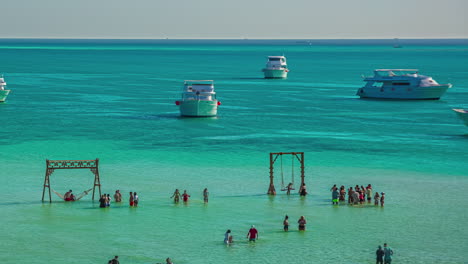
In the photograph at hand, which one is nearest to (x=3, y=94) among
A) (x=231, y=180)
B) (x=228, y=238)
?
(x=231, y=180)

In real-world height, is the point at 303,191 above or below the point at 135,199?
above

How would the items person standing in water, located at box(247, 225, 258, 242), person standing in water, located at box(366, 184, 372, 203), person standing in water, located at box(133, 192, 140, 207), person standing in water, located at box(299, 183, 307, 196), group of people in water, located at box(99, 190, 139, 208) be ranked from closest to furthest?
person standing in water, located at box(247, 225, 258, 242) < group of people in water, located at box(99, 190, 139, 208) < person standing in water, located at box(133, 192, 140, 207) < person standing in water, located at box(366, 184, 372, 203) < person standing in water, located at box(299, 183, 307, 196)

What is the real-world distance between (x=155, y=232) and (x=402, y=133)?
168 feet

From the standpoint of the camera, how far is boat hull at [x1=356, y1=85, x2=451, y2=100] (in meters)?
132

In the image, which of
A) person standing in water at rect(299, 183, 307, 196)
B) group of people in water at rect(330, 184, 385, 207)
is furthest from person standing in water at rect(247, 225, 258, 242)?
person standing in water at rect(299, 183, 307, 196)

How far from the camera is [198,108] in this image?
101 meters

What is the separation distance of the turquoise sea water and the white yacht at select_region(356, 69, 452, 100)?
23.3 ft

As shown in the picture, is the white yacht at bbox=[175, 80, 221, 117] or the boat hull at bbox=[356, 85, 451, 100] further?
the boat hull at bbox=[356, 85, 451, 100]

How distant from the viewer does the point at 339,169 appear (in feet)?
220

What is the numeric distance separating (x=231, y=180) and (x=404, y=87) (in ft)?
253

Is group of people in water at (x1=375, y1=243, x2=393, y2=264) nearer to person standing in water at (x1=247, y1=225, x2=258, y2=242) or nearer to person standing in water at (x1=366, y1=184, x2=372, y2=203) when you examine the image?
person standing in water at (x1=247, y1=225, x2=258, y2=242)

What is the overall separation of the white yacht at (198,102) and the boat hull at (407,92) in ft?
136

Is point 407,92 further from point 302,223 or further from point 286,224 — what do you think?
point 286,224

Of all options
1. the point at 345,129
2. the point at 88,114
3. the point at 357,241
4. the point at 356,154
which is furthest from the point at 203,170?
the point at 88,114
